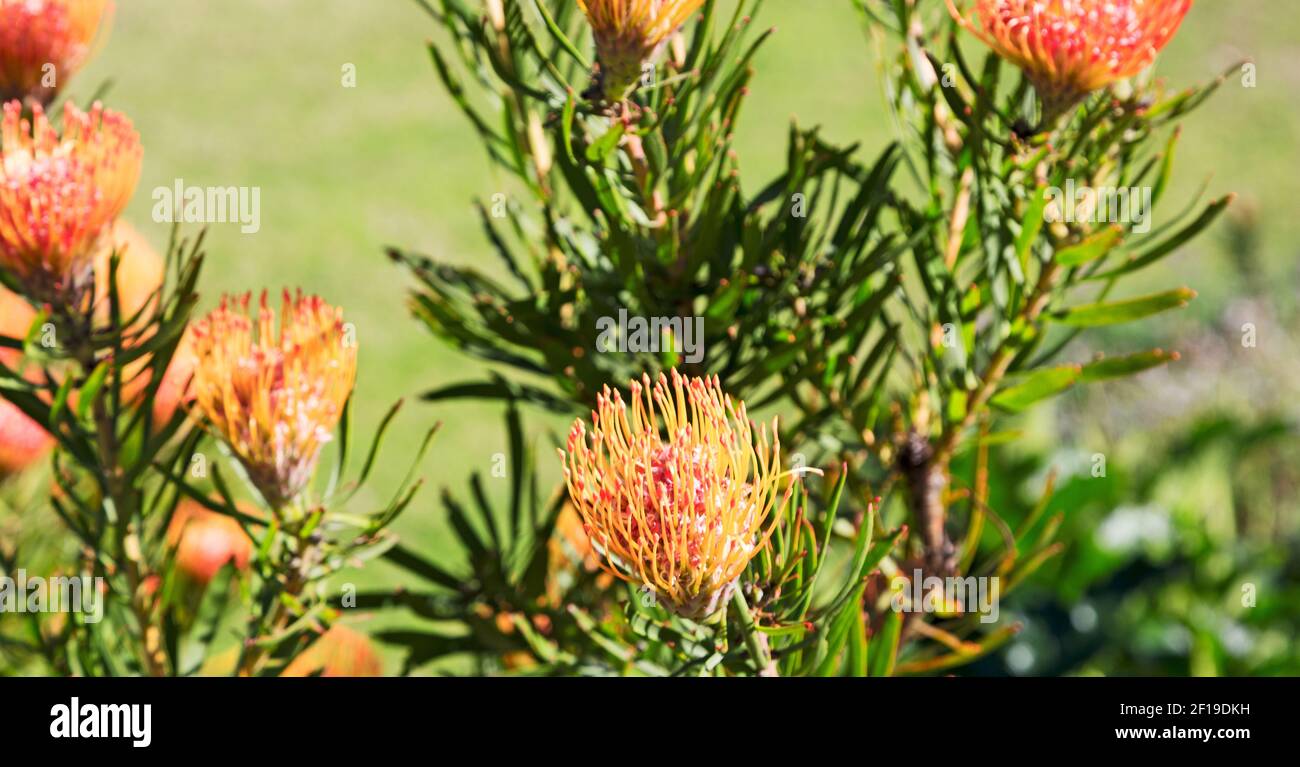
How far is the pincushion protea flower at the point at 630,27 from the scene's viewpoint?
36 centimetres

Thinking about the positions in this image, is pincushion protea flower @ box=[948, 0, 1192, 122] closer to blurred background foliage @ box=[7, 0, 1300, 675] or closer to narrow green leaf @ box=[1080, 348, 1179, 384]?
narrow green leaf @ box=[1080, 348, 1179, 384]

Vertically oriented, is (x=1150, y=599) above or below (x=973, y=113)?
below

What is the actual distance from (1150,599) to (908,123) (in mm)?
932

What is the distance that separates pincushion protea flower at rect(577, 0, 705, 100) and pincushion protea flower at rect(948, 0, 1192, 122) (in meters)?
0.08

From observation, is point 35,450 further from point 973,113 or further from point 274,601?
point 973,113

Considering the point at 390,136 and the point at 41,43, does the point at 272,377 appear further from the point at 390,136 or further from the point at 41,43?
the point at 390,136

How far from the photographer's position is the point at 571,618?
48 centimetres

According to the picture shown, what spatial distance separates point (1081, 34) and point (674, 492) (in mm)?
180

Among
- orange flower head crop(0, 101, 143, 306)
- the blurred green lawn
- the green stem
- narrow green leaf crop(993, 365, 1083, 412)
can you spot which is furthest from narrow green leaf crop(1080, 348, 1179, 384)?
the blurred green lawn

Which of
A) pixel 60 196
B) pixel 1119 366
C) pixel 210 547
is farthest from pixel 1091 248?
pixel 210 547

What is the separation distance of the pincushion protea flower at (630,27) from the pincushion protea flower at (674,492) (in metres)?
0.11
